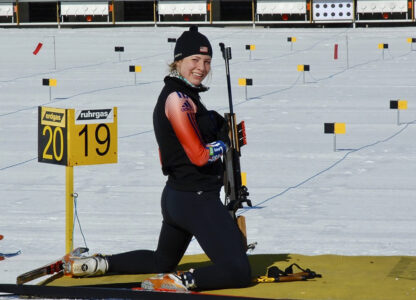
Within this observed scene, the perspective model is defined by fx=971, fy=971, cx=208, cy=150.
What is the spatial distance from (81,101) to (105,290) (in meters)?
12.2

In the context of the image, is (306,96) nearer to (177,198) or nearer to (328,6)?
(177,198)

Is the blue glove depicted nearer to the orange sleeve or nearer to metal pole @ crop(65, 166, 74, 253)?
the orange sleeve

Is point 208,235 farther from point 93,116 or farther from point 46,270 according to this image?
point 93,116

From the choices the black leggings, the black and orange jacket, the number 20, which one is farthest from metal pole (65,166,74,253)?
the black and orange jacket

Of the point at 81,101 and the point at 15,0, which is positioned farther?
the point at 15,0

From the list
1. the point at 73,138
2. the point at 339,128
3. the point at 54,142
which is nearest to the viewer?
the point at 73,138

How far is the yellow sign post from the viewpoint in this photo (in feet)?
21.0

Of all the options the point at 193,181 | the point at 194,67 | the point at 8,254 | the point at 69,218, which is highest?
the point at 194,67

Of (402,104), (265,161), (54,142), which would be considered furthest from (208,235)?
(402,104)

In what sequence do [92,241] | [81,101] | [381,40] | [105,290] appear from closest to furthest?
Answer: 1. [105,290]
2. [92,241]
3. [81,101]
4. [381,40]

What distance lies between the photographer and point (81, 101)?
57.9ft

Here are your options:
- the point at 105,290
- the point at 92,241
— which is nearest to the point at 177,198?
the point at 105,290

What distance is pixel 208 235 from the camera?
5598 mm

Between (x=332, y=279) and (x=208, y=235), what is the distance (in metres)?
0.96
